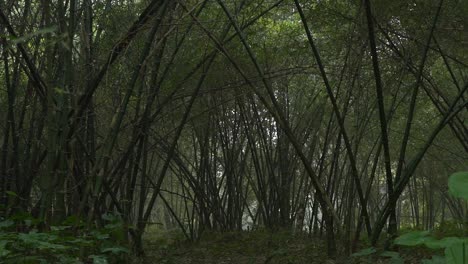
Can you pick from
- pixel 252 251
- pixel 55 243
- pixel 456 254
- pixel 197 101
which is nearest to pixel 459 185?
pixel 456 254

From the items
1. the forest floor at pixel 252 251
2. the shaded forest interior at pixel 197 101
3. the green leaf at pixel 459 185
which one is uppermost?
the shaded forest interior at pixel 197 101

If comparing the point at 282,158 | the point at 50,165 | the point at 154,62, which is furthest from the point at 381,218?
the point at 282,158

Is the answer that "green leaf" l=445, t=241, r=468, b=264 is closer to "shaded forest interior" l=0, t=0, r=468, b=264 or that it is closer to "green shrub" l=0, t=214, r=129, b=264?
"shaded forest interior" l=0, t=0, r=468, b=264

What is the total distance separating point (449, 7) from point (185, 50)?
221 cm

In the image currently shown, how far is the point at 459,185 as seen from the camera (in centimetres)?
106

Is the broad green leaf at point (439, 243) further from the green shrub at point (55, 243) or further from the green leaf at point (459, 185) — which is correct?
the green shrub at point (55, 243)

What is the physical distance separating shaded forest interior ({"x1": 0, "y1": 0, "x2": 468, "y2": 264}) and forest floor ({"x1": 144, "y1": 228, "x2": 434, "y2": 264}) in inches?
2.2

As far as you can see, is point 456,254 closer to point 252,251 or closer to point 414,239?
point 414,239

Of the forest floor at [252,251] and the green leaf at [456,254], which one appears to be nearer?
the green leaf at [456,254]

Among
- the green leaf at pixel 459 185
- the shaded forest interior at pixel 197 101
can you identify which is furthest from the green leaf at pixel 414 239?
the green leaf at pixel 459 185

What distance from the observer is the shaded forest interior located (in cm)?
278

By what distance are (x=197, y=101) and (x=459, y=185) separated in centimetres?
505

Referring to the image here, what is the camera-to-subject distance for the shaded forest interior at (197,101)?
2.78 m

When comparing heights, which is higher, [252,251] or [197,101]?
[197,101]
